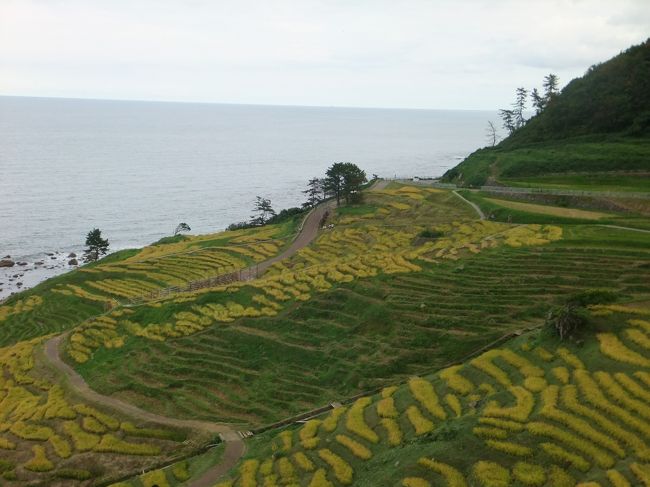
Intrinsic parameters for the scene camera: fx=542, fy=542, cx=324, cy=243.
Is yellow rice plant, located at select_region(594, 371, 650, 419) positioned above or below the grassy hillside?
above

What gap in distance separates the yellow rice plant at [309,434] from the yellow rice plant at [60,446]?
14357mm

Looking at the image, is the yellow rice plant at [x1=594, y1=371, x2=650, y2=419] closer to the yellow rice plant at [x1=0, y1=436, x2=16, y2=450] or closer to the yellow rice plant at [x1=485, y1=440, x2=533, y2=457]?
the yellow rice plant at [x1=485, y1=440, x2=533, y2=457]

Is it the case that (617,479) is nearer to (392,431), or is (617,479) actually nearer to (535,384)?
(535,384)

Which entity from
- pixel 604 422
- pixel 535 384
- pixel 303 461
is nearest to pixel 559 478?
pixel 604 422

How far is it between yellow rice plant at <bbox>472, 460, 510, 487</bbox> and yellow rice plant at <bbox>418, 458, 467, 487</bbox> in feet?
1.91

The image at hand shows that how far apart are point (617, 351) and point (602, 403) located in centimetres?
448

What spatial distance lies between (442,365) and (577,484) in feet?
49.6

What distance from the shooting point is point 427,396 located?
27500 mm

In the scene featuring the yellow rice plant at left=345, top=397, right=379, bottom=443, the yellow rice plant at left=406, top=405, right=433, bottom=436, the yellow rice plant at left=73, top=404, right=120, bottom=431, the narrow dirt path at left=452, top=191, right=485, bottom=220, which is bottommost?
the yellow rice plant at left=73, top=404, right=120, bottom=431

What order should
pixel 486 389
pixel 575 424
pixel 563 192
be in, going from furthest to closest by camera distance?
pixel 563 192 → pixel 486 389 → pixel 575 424

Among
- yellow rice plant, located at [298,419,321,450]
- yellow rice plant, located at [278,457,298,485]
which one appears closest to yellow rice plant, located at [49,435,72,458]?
yellow rice plant, located at [278,457,298,485]

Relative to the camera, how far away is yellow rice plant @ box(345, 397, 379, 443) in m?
25.5

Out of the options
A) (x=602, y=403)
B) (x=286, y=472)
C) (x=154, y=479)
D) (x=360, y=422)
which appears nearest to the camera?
(x=602, y=403)

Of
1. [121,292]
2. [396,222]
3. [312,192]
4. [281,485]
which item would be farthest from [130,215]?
→ [281,485]
